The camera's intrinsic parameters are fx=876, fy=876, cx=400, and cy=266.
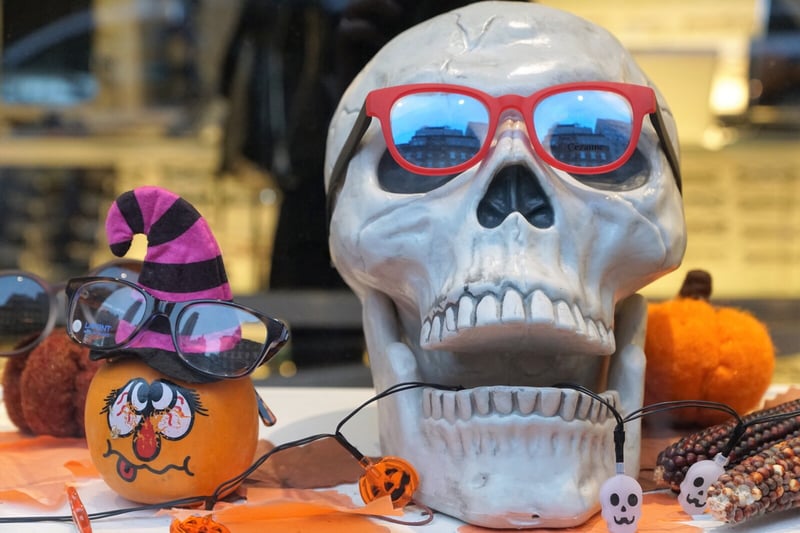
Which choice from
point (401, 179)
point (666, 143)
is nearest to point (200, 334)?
point (401, 179)

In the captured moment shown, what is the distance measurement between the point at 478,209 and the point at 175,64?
1463mm

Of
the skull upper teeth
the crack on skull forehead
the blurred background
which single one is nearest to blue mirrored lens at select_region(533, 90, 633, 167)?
the crack on skull forehead

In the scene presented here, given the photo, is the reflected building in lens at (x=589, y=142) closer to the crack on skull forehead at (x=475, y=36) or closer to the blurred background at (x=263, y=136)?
the crack on skull forehead at (x=475, y=36)

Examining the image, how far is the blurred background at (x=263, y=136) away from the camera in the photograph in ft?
5.90

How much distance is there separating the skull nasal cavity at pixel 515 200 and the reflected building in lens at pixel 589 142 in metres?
0.04

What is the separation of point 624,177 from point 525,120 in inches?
4.8

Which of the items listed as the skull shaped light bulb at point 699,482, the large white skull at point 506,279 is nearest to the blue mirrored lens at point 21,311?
the large white skull at point 506,279

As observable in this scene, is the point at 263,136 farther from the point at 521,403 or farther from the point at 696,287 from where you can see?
the point at 521,403

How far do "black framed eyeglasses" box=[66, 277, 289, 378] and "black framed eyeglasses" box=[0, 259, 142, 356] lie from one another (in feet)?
0.86

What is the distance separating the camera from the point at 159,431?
0.71 meters

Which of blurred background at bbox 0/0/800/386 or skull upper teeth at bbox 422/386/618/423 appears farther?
blurred background at bbox 0/0/800/386

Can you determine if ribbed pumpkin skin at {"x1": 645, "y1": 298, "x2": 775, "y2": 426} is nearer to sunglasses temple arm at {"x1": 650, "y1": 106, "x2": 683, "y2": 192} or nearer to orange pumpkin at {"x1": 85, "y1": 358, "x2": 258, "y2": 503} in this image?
sunglasses temple arm at {"x1": 650, "y1": 106, "x2": 683, "y2": 192}

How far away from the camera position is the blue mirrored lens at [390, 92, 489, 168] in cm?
80

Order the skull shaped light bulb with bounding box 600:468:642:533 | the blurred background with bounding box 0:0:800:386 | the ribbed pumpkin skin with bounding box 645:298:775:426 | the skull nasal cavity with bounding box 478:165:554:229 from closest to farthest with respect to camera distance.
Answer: the skull shaped light bulb with bounding box 600:468:642:533, the skull nasal cavity with bounding box 478:165:554:229, the ribbed pumpkin skin with bounding box 645:298:775:426, the blurred background with bounding box 0:0:800:386
